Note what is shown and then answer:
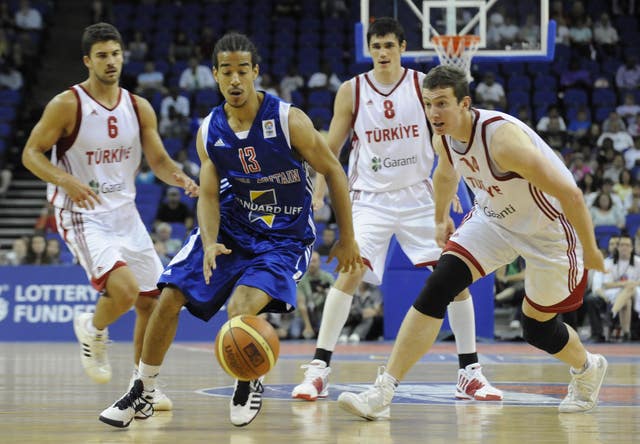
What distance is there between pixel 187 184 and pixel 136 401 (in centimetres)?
147

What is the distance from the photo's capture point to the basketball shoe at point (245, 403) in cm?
473

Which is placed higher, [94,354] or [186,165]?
[186,165]

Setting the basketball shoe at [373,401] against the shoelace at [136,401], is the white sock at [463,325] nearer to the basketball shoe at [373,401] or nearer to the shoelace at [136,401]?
the basketball shoe at [373,401]

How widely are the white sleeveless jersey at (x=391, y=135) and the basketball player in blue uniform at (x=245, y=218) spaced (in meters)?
1.62

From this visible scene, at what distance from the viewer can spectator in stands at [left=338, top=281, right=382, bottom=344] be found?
12219 millimetres

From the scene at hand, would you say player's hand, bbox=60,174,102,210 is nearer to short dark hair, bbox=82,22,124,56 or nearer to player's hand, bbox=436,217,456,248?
short dark hair, bbox=82,22,124,56

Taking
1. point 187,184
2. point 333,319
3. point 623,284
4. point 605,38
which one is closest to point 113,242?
point 187,184

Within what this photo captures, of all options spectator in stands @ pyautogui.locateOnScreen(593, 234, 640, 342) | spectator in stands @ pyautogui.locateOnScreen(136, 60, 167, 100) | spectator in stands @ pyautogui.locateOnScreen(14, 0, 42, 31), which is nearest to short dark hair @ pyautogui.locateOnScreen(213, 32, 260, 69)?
spectator in stands @ pyautogui.locateOnScreen(593, 234, 640, 342)

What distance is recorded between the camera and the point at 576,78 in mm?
17750

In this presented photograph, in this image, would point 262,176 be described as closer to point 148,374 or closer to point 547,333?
point 148,374

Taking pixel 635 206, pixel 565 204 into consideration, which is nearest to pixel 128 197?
pixel 565 204

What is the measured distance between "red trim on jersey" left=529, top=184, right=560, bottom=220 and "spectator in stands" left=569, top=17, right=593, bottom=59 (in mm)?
13899

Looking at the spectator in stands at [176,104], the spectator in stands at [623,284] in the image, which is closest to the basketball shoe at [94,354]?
the spectator in stands at [623,284]

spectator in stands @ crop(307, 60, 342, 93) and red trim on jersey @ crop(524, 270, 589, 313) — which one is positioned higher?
spectator in stands @ crop(307, 60, 342, 93)
